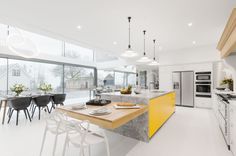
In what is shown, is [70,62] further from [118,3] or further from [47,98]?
[118,3]

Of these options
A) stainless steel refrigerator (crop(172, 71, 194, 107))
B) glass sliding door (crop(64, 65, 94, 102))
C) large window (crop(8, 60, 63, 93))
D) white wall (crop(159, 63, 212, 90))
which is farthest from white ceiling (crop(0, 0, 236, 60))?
glass sliding door (crop(64, 65, 94, 102))

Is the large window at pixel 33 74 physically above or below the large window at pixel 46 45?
below

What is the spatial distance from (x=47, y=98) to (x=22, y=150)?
228 cm

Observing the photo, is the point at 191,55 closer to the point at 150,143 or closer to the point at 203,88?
the point at 203,88

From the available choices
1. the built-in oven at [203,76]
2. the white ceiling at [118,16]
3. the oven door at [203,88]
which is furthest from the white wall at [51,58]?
the oven door at [203,88]

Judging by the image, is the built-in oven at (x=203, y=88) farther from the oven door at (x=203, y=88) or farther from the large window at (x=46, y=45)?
the large window at (x=46, y=45)

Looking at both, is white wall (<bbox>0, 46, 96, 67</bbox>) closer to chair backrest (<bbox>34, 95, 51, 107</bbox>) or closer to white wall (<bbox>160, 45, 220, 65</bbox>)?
chair backrest (<bbox>34, 95, 51, 107</bbox>)

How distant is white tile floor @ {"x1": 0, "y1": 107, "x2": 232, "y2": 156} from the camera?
221cm

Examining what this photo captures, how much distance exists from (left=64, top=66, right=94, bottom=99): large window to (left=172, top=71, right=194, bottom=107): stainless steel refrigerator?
19.6 feet

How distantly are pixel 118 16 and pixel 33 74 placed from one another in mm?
5729

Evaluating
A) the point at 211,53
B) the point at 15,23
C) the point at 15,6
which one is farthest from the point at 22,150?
the point at 211,53

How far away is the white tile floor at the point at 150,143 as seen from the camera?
2.21 meters

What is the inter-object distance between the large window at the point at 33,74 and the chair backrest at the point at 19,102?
1.78 meters

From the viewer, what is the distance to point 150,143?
2.52 metres
